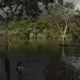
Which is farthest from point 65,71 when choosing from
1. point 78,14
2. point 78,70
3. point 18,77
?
point 78,14

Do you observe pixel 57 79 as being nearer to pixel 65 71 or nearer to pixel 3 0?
pixel 65 71

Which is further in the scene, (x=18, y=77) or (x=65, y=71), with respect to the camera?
(x=65, y=71)

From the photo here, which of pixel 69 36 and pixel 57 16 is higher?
pixel 57 16

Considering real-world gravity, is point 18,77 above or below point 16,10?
below

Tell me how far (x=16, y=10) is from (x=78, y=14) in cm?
6324

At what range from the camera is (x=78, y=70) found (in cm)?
2761

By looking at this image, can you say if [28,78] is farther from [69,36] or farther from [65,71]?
[69,36]

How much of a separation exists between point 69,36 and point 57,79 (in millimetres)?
62881

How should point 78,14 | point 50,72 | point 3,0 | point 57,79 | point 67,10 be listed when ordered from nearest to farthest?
1. point 57,79
2. point 50,72
3. point 3,0
4. point 67,10
5. point 78,14


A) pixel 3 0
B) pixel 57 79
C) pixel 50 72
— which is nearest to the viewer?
pixel 57 79

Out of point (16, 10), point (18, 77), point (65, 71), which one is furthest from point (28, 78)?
point (16, 10)

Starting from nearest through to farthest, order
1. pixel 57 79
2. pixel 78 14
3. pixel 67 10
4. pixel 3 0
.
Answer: pixel 57 79 → pixel 3 0 → pixel 67 10 → pixel 78 14

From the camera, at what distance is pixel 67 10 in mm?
84250

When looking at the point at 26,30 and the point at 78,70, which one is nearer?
the point at 78,70
